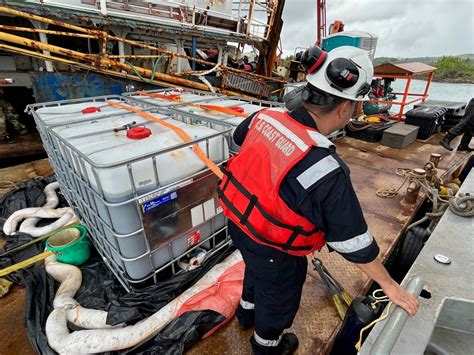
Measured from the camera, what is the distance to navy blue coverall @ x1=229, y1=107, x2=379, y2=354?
40.7 inches

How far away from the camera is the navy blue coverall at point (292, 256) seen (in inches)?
40.7

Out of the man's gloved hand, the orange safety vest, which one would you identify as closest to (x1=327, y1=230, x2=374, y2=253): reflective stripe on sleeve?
the orange safety vest

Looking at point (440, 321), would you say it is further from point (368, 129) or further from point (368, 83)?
point (368, 129)

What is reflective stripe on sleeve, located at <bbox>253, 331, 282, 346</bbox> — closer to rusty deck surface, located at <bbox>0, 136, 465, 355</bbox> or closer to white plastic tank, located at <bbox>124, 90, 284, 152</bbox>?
rusty deck surface, located at <bbox>0, 136, 465, 355</bbox>

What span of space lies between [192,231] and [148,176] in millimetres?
644

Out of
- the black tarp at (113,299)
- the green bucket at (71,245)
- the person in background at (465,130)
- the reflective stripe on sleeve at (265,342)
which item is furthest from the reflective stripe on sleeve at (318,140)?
the person in background at (465,130)

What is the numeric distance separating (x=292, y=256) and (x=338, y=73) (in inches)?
37.4

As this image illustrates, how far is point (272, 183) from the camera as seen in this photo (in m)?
1.15

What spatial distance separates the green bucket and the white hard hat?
228 centimetres

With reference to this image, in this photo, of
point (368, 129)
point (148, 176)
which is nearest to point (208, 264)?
point (148, 176)

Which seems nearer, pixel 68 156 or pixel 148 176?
pixel 148 176

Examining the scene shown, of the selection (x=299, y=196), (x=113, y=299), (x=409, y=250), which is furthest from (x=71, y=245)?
(x=409, y=250)

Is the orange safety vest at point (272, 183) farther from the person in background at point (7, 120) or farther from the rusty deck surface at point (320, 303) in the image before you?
the person in background at point (7, 120)

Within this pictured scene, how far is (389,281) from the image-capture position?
1190 millimetres
